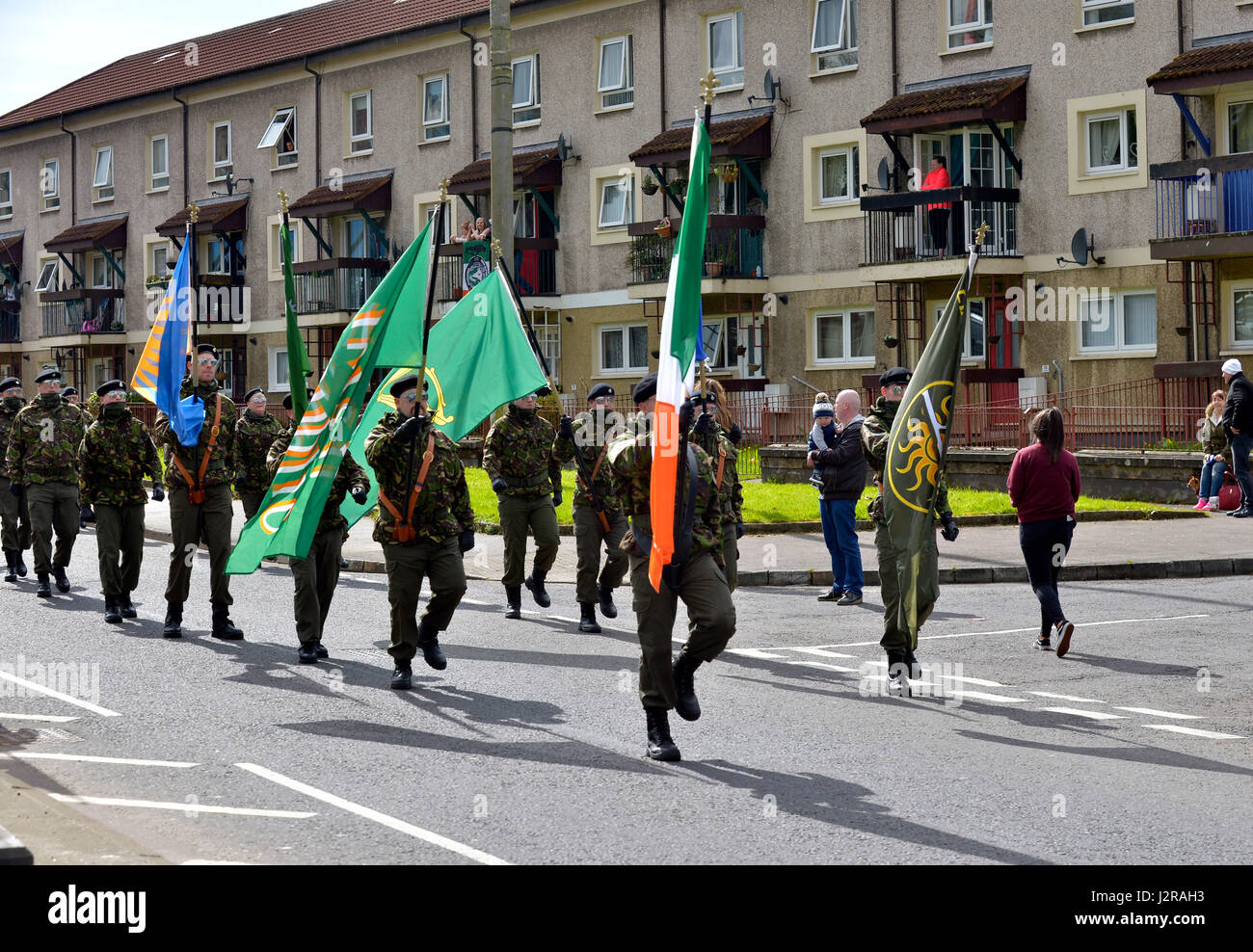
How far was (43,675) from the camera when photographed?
10414mm

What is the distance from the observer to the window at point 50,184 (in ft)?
169

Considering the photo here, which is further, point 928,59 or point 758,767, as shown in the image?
point 928,59

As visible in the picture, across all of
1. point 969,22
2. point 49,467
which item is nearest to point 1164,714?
point 49,467

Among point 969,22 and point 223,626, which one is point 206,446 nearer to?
point 223,626

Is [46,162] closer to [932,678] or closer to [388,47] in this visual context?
[388,47]

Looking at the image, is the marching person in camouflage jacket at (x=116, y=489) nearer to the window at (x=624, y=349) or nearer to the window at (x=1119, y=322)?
the window at (x=1119, y=322)

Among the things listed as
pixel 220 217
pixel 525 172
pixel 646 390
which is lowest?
pixel 646 390

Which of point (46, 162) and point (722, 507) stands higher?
point (46, 162)

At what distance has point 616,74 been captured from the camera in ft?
115

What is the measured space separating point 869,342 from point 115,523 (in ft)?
68.8

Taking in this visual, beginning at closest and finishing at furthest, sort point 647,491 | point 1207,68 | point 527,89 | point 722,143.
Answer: point 647,491
point 1207,68
point 722,143
point 527,89

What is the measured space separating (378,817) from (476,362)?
555 centimetres
